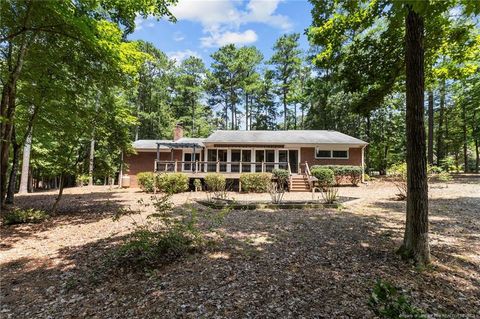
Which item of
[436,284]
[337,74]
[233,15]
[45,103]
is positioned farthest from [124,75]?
[436,284]

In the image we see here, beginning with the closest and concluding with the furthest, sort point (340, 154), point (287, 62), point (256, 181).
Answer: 1. point (256, 181)
2. point (340, 154)
3. point (287, 62)

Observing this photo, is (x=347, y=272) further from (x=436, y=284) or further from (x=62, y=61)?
(x=62, y=61)

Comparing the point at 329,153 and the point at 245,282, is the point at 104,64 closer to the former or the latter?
the point at 245,282

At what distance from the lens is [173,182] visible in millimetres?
15625

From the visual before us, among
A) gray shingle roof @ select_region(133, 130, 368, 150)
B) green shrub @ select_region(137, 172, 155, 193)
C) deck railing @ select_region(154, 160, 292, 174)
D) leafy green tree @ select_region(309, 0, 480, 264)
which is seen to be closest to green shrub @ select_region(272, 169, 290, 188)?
deck railing @ select_region(154, 160, 292, 174)

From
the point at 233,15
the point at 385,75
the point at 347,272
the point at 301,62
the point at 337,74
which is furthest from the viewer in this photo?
the point at 301,62

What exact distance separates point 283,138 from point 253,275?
1723 centimetres

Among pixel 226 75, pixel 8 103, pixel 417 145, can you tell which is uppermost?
pixel 226 75

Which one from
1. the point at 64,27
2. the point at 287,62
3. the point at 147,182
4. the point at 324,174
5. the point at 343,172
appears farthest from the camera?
the point at 287,62

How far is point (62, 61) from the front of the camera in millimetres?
8578

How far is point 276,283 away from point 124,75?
331 inches

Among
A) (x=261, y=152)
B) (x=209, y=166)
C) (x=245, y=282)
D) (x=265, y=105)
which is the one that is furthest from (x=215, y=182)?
(x=265, y=105)

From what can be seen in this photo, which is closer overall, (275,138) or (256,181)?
(256,181)

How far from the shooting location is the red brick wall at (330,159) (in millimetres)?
19953
